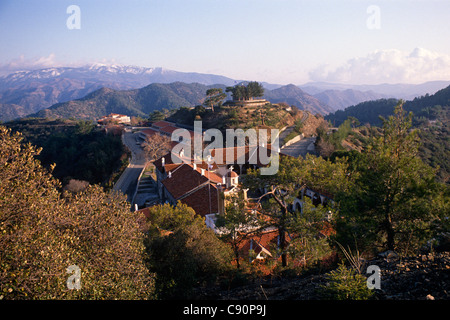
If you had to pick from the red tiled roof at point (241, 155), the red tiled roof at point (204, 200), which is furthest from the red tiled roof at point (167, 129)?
the red tiled roof at point (204, 200)

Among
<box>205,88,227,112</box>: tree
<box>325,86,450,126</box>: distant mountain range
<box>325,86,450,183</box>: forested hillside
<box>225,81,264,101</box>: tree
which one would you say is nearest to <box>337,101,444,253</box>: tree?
<box>325,86,450,183</box>: forested hillside

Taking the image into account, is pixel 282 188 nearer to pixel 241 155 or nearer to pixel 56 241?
pixel 56 241

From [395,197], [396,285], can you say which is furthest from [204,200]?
[396,285]

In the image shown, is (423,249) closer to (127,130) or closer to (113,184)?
(113,184)
